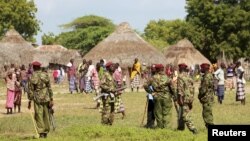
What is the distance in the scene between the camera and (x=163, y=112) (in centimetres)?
1491

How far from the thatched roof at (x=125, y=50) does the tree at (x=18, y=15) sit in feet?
79.8

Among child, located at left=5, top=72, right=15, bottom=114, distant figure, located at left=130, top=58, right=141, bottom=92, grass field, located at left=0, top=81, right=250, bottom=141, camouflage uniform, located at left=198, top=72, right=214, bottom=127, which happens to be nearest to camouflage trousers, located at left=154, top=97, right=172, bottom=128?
grass field, located at left=0, top=81, right=250, bottom=141

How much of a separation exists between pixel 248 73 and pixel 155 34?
44409 mm

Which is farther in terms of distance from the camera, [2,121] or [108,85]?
[2,121]

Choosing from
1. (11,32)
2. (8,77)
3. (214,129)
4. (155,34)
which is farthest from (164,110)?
(155,34)

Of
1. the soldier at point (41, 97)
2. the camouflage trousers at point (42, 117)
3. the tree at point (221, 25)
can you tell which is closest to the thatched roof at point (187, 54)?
the tree at point (221, 25)

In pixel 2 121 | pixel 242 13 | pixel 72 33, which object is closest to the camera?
pixel 2 121

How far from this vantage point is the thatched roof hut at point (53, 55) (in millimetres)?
58562

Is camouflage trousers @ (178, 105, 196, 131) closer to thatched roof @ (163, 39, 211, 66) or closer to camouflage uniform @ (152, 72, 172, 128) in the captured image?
camouflage uniform @ (152, 72, 172, 128)

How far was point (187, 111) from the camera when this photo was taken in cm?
1414

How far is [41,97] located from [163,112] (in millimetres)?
2962

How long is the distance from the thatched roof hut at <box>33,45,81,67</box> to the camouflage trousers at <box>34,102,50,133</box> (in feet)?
144

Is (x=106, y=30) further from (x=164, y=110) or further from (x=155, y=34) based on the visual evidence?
(x=164, y=110)

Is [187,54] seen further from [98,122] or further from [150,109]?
[150,109]
